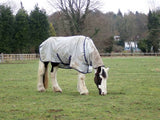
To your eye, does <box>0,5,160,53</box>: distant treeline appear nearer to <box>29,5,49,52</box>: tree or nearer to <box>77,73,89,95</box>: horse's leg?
<box>29,5,49,52</box>: tree

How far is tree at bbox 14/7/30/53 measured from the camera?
44719 millimetres

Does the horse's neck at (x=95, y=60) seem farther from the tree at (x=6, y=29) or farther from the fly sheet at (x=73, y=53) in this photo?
the tree at (x=6, y=29)

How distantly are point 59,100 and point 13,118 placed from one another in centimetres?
241

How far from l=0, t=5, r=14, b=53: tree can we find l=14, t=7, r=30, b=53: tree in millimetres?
1073

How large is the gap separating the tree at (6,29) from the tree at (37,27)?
4672mm

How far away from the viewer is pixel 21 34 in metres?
44.9

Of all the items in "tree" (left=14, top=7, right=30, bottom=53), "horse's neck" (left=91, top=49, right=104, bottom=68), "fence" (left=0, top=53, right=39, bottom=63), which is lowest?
"fence" (left=0, top=53, right=39, bottom=63)

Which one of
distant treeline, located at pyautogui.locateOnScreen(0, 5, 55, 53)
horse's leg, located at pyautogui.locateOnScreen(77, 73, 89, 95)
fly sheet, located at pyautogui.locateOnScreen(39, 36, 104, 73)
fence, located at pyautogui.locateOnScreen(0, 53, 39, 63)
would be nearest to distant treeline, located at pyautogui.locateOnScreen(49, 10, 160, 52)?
distant treeline, located at pyautogui.locateOnScreen(0, 5, 55, 53)

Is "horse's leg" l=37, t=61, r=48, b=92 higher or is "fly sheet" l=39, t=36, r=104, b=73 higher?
"fly sheet" l=39, t=36, r=104, b=73

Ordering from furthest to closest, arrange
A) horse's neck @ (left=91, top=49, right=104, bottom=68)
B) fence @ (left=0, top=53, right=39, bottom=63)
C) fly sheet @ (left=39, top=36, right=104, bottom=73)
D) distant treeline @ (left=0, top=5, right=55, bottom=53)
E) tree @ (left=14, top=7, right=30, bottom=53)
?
tree @ (left=14, top=7, right=30, bottom=53) → distant treeline @ (left=0, top=5, right=55, bottom=53) → fence @ (left=0, top=53, right=39, bottom=63) → fly sheet @ (left=39, top=36, right=104, bottom=73) → horse's neck @ (left=91, top=49, right=104, bottom=68)

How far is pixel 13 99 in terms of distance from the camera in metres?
8.46

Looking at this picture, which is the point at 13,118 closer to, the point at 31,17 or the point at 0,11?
the point at 0,11

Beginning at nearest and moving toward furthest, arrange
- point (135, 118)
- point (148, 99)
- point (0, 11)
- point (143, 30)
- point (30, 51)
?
point (135, 118)
point (148, 99)
point (0, 11)
point (30, 51)
point (143, 30)

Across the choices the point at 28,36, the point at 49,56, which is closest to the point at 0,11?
the point at 28,36
